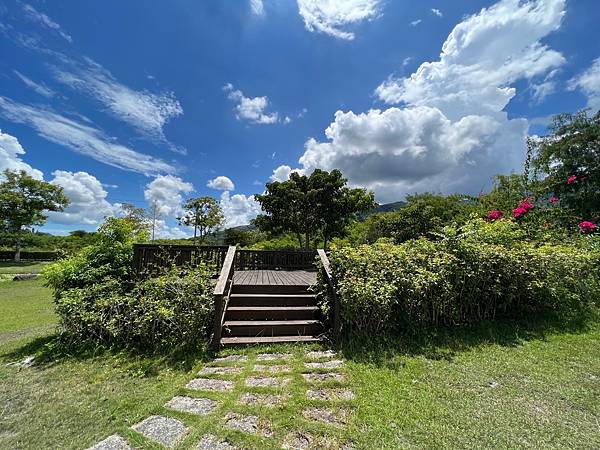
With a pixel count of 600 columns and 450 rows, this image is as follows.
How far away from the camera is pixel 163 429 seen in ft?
7.65

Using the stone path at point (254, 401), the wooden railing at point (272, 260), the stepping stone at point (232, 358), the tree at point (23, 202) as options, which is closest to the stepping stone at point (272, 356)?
the stone path at point (254, 401)

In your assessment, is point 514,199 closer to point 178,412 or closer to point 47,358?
point 178,412

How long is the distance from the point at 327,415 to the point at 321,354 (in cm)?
136

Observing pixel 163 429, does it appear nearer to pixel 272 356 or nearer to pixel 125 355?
pixel 272 356

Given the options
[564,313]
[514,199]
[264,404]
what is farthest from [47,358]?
[514,199]

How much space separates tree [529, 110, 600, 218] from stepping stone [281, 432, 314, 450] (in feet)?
40.0

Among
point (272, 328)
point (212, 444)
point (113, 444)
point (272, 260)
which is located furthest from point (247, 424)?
point (272, 260)

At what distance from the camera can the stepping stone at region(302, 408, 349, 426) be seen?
2355 millimetres

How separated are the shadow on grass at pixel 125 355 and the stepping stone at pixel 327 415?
1850 mm

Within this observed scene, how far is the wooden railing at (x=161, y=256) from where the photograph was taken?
5.64m

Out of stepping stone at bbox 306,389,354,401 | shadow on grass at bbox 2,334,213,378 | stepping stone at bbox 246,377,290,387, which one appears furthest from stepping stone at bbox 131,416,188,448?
stepping stone at bbox 306,389,354,401

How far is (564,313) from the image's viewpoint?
467 cm

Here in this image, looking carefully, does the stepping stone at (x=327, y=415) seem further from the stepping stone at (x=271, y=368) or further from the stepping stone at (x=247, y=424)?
the stepping stone at (x=271, y=368)

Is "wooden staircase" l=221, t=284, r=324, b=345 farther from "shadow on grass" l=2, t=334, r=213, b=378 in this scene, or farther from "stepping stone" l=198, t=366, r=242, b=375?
"stepping stone" l=198, t=366, r=242, b=375
